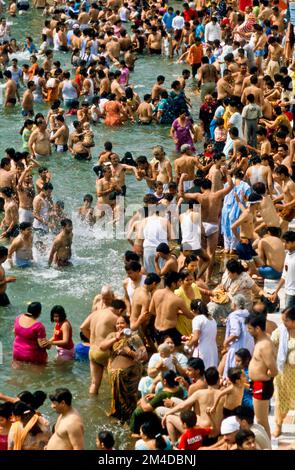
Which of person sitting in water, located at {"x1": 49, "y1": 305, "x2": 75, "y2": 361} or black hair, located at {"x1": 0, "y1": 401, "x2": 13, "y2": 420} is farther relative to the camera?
person sitting in water, located at {"x1": 49, "y1": 305, "x2": 75, "y2": 361}

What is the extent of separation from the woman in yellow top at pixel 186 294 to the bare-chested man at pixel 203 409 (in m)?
1.90

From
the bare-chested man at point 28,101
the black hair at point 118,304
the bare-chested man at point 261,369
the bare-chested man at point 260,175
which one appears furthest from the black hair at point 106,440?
the bare-chested man at point 28,101

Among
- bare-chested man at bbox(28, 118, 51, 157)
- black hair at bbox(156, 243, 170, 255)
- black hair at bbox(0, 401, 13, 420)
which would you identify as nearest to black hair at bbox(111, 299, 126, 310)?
black hair at bbox(156, 243, 170, 255)

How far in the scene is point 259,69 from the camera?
24812 millimetres

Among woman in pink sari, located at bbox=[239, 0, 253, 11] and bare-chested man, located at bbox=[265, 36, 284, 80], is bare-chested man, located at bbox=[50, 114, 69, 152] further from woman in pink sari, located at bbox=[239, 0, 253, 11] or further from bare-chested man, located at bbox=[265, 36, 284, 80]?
woman in pink sari, located at bbox=[239, 0, 253, 11]

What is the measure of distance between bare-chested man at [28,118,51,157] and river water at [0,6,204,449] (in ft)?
0.67

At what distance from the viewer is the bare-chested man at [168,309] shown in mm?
13172

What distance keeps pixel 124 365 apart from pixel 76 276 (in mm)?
4546

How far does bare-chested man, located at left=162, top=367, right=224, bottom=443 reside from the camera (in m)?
11.2

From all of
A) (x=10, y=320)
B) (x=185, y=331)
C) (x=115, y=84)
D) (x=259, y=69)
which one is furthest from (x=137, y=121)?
(x=185, y=331)

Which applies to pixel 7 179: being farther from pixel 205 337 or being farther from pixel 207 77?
pixel 207 77

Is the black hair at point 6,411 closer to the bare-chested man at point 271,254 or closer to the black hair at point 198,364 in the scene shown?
the black hair at point 198,364

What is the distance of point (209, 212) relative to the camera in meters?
16.0

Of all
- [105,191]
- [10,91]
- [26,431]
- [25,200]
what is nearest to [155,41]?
[10,91]
